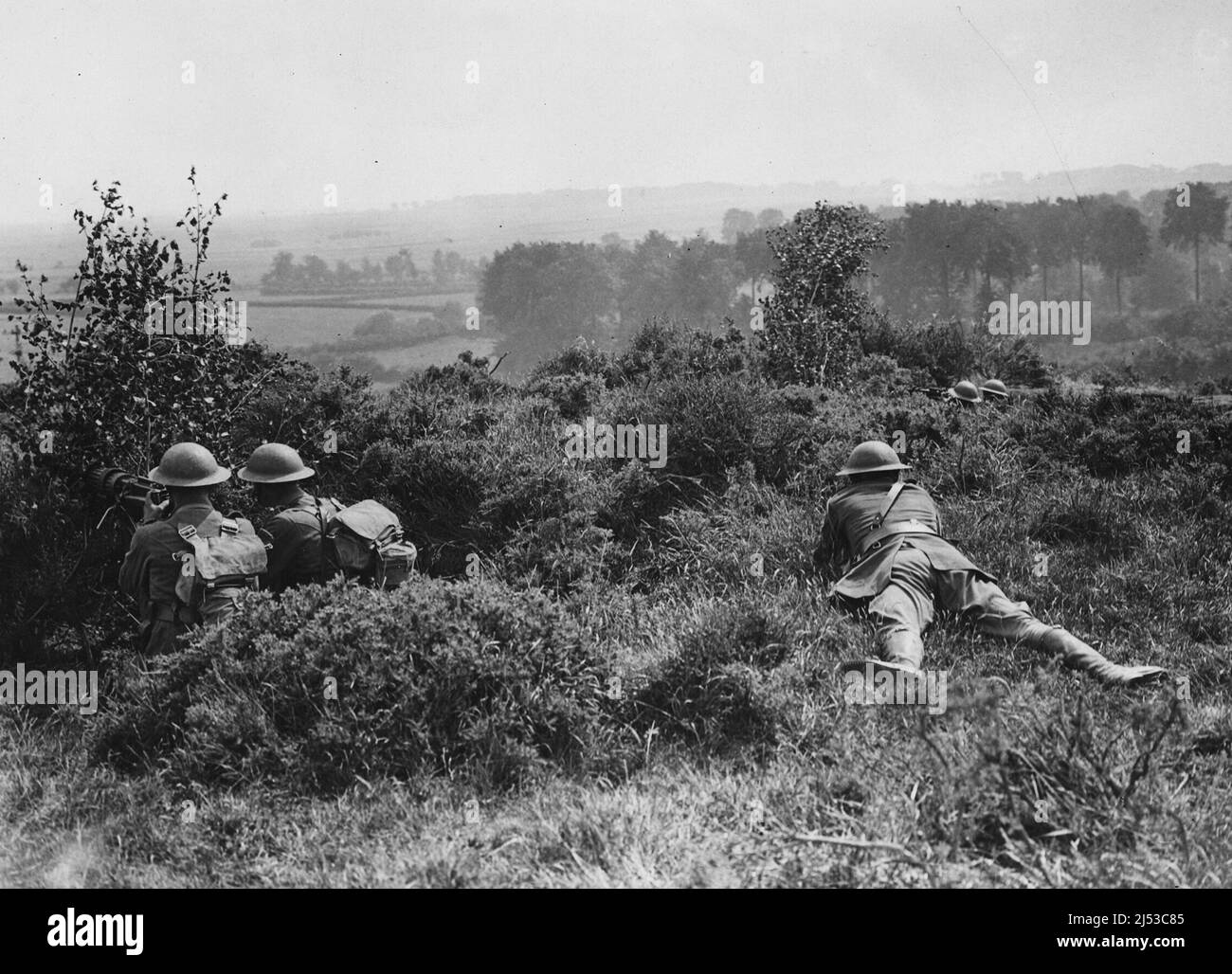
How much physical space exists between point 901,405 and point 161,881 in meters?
9.04

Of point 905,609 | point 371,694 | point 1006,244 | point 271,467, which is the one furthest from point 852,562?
point 1006,244

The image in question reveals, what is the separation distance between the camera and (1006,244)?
123ft

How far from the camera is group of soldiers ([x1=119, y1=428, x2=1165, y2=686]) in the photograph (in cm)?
648

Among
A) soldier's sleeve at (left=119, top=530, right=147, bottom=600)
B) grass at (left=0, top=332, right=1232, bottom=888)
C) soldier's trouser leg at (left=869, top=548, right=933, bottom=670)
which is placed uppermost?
soldier's sleeve at (left=119, top=530, right=147, bottom=600)

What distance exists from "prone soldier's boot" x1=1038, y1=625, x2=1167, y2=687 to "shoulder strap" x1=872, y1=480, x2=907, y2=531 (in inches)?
52.4

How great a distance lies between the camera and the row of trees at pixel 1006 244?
3747 cm

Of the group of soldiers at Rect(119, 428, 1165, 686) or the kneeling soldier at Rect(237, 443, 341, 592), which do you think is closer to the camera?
the group of soldiers at Rect(119, 428, 1165, 686)

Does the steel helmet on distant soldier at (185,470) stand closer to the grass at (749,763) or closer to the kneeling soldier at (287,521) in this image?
the kneeling soldier at (287,521)

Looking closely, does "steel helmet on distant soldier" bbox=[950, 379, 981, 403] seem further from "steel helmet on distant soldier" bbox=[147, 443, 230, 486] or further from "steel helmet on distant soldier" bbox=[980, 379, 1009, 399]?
"steel helmet on distant soldier" bbox=[147, 443, 230, 486]

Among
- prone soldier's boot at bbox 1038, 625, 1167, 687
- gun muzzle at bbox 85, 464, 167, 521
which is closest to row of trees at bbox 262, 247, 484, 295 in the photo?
gun muzzle at bbox 85, 464, 167, 521

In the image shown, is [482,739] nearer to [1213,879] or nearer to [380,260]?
[1213,879]

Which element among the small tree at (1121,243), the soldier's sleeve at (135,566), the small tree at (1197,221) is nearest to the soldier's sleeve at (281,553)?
the soldier's sleeve at (135,566)

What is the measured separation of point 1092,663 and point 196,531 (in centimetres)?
511

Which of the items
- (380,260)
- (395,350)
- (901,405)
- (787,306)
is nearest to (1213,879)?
(901,405)
